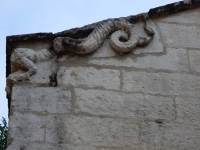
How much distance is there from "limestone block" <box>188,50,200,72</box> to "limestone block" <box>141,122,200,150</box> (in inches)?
24.7

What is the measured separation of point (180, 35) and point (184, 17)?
0.79 feet

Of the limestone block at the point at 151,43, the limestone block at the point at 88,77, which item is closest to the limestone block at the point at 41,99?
the limestone block at the point at 88,77

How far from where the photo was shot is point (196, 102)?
4.48 meters

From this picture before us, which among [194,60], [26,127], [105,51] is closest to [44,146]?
[26,127]

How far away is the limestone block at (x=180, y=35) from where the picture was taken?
191 inches

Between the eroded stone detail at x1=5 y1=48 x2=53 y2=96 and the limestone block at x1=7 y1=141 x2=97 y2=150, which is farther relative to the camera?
the eroded stone detail at x1=5 y1=48 x2=53 y2=96

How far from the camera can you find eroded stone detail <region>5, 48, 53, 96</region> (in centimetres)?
437

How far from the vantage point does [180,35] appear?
16.0ft

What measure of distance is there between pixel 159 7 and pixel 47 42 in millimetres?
1157

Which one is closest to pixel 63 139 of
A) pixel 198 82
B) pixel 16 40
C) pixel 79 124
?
pixel 79 124

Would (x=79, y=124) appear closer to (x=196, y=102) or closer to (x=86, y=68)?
(x=86, y=68)

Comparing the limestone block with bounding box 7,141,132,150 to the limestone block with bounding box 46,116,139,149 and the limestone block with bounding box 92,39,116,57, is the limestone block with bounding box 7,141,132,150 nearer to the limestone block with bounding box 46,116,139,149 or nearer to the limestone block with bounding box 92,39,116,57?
the limestone block with bounding box 46,116,139,149

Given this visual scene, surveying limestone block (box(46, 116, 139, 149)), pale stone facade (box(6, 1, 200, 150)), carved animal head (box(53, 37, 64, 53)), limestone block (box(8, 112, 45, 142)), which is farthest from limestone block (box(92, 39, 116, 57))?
limestone block (box(8, 112, 45, 142))

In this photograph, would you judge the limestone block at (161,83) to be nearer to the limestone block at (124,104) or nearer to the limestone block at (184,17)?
the limestone block at (124,104)
